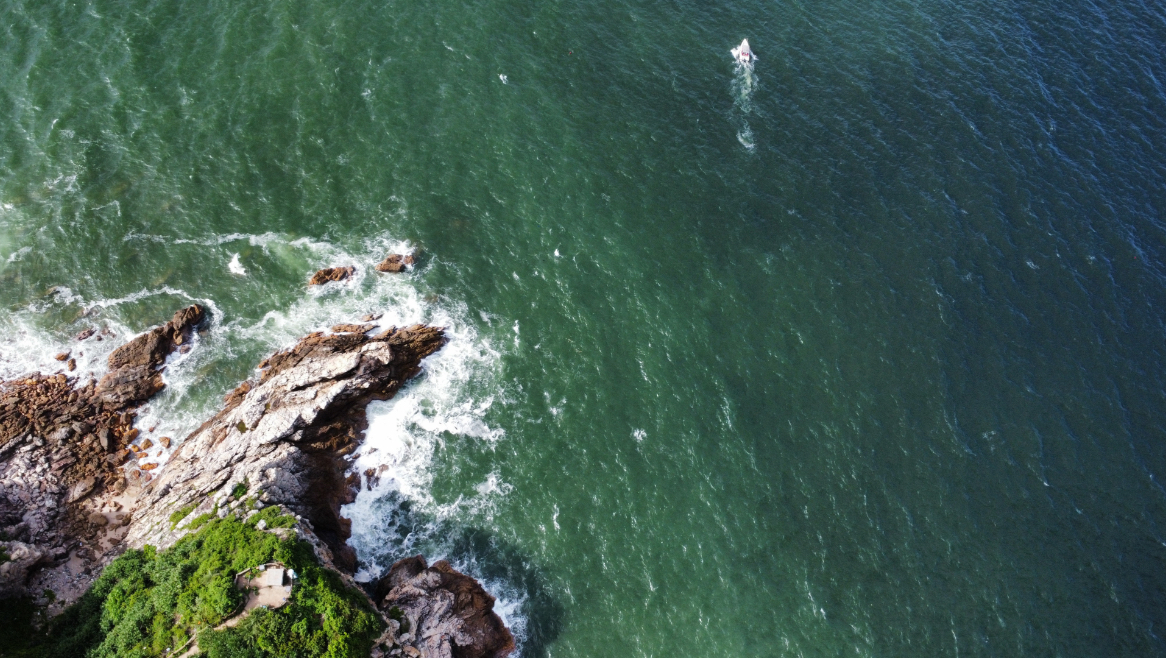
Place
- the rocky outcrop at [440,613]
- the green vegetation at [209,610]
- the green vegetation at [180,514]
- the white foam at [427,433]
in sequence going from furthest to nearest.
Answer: the white foam at [427,433]
the green vegetation at [180,514]
the rocky outcrop at [440,613]
the green vegetation at [209,610]

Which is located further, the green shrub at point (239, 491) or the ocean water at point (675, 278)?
the ocean water at point (675, 278)

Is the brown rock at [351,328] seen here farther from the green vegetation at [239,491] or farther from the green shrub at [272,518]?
the green shrub at [272,518]

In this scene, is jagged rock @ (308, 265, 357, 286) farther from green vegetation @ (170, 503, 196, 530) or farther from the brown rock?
green vegetation @ (170, 503, 196, 530)

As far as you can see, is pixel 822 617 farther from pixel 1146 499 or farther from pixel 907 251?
pixel 907 251

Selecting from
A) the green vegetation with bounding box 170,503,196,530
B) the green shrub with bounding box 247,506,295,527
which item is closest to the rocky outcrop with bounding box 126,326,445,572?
the green vegetation with bounding box 170,503,196,530

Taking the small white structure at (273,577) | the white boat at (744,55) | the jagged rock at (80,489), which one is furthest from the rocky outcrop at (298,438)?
the white boat at (744,55)

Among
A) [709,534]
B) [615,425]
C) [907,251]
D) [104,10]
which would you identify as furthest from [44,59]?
[907,251]

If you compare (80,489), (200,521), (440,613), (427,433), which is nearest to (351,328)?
(427,433)

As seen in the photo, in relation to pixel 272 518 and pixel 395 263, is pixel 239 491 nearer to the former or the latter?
pixel 272 518
